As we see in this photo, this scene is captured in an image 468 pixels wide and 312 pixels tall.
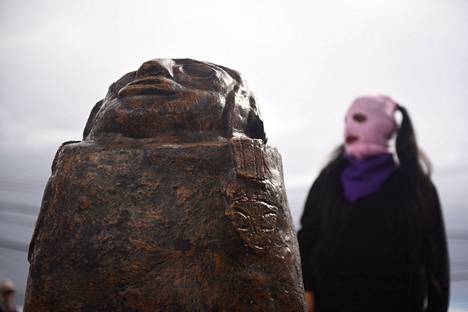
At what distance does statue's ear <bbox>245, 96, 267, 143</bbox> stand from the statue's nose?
0.42 metres

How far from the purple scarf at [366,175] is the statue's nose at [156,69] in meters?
0.93

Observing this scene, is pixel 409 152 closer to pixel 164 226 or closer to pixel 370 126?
pixel 370 126

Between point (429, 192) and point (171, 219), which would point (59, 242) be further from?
point (429, 192)

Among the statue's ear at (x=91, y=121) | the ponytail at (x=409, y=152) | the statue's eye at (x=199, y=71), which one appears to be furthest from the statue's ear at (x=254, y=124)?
the statue's ear at (x=91, y=121)

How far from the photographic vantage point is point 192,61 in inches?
89.7

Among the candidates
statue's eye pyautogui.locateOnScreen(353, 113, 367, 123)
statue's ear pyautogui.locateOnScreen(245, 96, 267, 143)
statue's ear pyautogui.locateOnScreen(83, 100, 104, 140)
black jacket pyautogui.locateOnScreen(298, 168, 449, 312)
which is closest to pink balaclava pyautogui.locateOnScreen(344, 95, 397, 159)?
statue's eye pyautogui.locateOnScreen(353, 113, 367, 123)

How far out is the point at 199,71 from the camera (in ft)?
7.30

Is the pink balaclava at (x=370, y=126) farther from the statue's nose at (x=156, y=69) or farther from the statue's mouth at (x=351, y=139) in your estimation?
the statue's nose at (x=156, y=69)

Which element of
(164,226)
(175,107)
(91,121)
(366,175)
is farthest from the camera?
(91,121)

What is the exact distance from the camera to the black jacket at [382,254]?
198cm

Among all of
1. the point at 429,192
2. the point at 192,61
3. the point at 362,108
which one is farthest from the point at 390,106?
the point at 192,61

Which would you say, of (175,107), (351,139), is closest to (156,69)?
(175,107)

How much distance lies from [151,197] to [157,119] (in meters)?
0.37

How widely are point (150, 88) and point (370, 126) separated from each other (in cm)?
100
